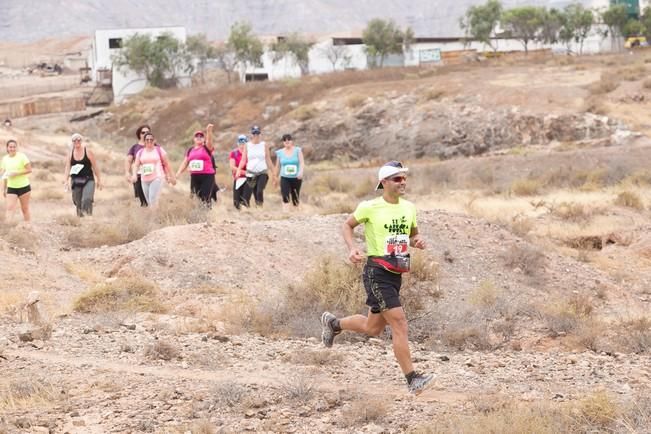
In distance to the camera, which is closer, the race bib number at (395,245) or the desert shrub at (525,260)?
the race bib number at (395,245)

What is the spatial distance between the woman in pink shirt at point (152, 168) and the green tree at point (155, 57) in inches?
2516

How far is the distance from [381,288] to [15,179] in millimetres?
9701

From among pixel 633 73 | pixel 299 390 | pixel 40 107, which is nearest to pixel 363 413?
pixel 299 390

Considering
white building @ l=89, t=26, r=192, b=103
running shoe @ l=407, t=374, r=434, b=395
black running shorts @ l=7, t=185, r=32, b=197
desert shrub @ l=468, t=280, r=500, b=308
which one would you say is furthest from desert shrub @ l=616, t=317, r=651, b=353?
white building @ l=89, t=26, r=192, b=103

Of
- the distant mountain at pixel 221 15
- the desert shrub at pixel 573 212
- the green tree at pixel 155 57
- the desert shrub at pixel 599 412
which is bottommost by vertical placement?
the desert shrub at pixel 573 212

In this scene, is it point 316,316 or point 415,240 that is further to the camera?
point 316,316

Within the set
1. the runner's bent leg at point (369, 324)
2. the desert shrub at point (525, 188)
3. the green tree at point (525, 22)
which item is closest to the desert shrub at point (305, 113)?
the desert shrub at point (525, 188)

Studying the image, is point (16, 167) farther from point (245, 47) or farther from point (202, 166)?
point (245, 47)

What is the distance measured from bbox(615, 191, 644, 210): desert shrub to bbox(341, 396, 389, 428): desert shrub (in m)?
15.0

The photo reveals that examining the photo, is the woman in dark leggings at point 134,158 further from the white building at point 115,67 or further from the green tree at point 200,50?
the green tree at point 200,50

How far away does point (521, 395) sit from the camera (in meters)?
7.19

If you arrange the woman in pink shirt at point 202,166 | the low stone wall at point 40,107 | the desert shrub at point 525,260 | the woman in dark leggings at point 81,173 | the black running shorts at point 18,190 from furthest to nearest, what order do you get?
the low stone wall at point 40,107
the woman in pink shirt at point 202,166
the black running shorts at point 18,190
the woman in dark leggings at point 81,173
the desert shrub at point 525,260

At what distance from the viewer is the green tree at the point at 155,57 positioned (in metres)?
78.2

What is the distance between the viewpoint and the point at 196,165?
16.1 metres
